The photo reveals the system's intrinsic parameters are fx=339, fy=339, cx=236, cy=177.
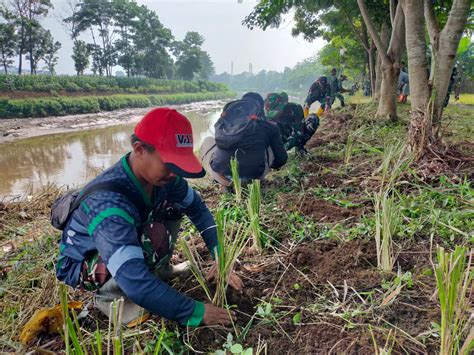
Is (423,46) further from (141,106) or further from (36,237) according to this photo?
(141,106)

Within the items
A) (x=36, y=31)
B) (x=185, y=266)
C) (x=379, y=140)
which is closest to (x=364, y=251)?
(x=185, y=266)

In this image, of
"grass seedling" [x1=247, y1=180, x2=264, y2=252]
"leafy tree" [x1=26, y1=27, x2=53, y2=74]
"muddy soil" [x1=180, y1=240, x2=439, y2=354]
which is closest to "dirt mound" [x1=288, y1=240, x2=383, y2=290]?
"muddy soil" [x1=180, y1=240, x2=439, y2=354]

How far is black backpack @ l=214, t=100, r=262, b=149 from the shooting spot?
3.31m

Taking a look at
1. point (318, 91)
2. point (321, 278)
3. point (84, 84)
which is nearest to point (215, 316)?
point (321, 278)

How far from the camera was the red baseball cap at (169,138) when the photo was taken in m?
1.46

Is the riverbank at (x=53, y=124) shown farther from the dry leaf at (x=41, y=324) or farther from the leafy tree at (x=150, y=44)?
the leafy tree at (x=150, y=44)

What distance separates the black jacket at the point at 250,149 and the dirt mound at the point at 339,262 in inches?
57.9

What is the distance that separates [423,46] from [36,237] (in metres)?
4.65

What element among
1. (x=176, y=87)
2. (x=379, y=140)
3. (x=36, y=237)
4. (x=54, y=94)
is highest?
(x=176, y=87)

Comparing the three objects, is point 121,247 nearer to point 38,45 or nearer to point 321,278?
point 321,278

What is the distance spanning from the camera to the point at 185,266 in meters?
2.07

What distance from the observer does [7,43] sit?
25.9 metres

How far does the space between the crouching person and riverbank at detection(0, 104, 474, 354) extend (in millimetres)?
338

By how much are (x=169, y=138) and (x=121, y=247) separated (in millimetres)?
494
